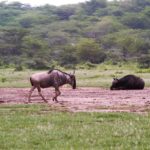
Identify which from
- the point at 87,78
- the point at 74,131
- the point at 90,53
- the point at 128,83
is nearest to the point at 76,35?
the point at 90,53

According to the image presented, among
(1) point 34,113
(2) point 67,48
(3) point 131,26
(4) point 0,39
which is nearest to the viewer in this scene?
(1) point 34,113

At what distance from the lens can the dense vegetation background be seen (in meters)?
77.1

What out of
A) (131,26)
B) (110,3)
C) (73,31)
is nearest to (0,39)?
(73,31)

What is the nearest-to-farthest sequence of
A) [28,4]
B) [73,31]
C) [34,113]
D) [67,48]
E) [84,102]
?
1. [34,113]
2. [84,102]
3. [67,48]
4. [73,31]
5. [28,4]

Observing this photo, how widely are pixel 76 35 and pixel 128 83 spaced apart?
300 feet

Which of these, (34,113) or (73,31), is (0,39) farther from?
(34,113)

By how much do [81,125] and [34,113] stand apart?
10.9 ft

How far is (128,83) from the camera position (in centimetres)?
2816

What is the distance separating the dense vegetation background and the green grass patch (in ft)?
143

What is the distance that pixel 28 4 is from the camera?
196250 millimetres

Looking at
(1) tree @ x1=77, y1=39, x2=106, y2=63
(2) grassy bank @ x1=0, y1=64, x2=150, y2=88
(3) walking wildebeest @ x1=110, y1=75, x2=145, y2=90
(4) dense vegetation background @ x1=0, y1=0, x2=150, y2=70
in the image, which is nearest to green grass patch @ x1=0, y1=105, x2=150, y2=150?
(3) walking wildebeest @ x1=110, y1=75, x2=145, y2=90

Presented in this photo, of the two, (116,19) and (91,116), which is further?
(116,19)

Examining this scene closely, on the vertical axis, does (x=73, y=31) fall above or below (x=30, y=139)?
below

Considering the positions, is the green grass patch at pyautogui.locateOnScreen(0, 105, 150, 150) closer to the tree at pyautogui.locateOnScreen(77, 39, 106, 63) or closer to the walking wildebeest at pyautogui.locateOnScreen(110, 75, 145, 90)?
the walking wildebeest at pyautogui.locateOnScreen(110, 75, 145, 90)
